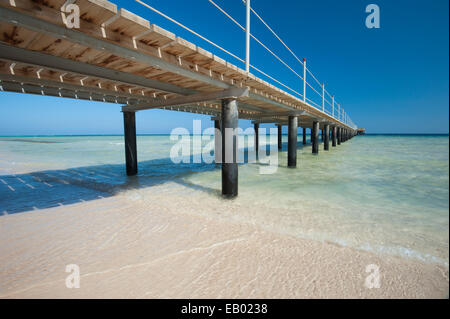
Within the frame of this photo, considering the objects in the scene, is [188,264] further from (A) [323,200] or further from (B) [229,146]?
(A) [323,200]

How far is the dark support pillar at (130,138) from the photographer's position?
883 centimetres

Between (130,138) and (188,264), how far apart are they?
24.3 ft

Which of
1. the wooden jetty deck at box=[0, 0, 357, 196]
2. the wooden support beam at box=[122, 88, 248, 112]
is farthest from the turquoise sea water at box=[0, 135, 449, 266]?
the wooden support beam at box=[122, 88, 248, 112]

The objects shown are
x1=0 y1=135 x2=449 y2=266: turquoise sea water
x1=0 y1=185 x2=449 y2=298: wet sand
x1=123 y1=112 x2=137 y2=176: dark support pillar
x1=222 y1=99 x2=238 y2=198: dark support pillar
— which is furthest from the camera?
x1=123 y1=112 x2=137 y2=176: dark support pillar

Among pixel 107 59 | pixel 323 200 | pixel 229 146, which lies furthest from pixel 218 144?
pixel 107 59

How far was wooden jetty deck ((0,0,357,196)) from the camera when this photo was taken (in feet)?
9.05

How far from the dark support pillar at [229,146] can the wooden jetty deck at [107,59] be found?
0.09 ft

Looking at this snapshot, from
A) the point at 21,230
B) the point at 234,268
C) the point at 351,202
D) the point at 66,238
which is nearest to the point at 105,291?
the point at 234,268

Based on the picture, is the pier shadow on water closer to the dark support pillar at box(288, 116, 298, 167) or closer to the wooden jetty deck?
Result: the wooden jetty deck

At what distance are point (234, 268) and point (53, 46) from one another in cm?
456

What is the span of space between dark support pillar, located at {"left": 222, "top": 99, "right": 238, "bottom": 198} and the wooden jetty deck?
28mm

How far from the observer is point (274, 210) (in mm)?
4906

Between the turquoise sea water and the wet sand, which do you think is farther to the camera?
the turquoise sea water

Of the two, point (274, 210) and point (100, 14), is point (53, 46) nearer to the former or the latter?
point (100, 14)
